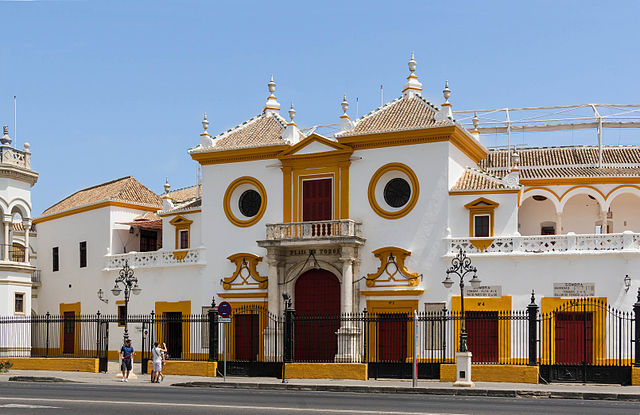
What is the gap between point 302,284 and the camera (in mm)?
37844

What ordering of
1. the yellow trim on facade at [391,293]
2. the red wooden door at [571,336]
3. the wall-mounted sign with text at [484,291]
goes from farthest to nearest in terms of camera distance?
1. the yellow trim on facade at [391,293]
2. the wall-mounted sign with text at [484,291]
3. the red wooden door at [571,336]

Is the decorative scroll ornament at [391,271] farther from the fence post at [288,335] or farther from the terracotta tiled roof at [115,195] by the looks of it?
the terracotta tiled roof at [115,195]

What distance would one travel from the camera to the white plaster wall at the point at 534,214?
40.9 meters

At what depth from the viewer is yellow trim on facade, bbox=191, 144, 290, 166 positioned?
38.6 m

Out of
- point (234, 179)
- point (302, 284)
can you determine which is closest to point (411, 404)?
point (302, 284)

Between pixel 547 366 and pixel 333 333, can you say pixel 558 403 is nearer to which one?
pixel 547 366

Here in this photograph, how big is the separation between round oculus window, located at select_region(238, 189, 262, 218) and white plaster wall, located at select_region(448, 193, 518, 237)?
27.9 ft

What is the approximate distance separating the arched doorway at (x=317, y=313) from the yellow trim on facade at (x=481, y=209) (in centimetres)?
594

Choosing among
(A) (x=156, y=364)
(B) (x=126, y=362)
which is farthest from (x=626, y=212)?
(B) (x=126, y=362)

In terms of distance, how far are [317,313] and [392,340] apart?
3693 millimetres

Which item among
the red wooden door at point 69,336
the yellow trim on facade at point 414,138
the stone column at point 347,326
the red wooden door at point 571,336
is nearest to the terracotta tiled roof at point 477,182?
the yellow trim on facade at point 414,138

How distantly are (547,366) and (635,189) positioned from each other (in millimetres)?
14540

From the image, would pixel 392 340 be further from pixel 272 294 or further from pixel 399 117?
pixel 399 117

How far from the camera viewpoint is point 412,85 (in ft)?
129
